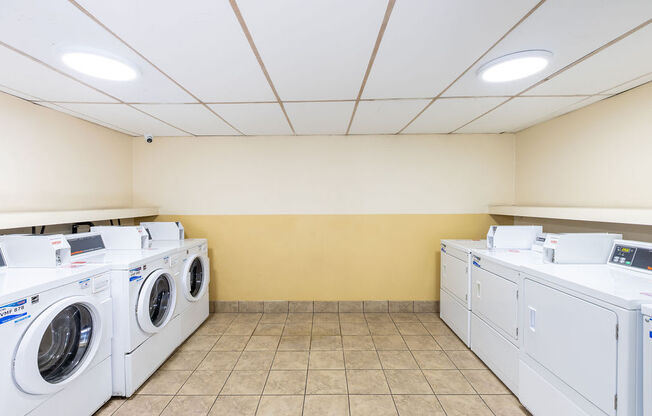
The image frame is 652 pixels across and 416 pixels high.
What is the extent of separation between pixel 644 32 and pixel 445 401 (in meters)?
2.58

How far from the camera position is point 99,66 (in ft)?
5.65

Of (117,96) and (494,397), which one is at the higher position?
(117,96)

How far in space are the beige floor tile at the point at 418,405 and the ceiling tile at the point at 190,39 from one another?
2576 mm

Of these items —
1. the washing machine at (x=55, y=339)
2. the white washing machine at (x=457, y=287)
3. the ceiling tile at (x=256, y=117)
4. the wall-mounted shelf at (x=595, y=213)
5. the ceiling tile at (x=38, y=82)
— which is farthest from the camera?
the white washing machine at (x=457, y=287)

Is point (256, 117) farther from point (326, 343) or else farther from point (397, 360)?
point (397, 360)

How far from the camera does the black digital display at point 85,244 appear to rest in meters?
2.26

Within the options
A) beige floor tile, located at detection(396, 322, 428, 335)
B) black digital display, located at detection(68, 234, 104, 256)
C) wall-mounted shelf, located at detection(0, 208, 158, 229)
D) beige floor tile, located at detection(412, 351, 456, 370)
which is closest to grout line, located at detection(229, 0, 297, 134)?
black digital display, located at detection(68, 234, 104, 256)

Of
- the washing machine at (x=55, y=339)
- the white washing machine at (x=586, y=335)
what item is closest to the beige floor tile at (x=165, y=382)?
the washing machine at (x=55, y=339)

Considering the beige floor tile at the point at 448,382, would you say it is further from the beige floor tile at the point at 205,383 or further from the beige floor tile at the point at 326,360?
the beige floor tile at the point at 205,383

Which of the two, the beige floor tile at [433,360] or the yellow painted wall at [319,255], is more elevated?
the yellow painted wall at [319,255]

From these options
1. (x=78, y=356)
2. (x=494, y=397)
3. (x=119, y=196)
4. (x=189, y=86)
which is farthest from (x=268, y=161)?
(x=494, y=397)

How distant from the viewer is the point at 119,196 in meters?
3.54

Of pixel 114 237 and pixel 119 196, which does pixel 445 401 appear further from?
pixel 119 196

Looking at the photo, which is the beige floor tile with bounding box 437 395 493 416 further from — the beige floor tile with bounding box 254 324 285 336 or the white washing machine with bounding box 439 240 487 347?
the beige floor tile with bounding box 254 324 285 336
